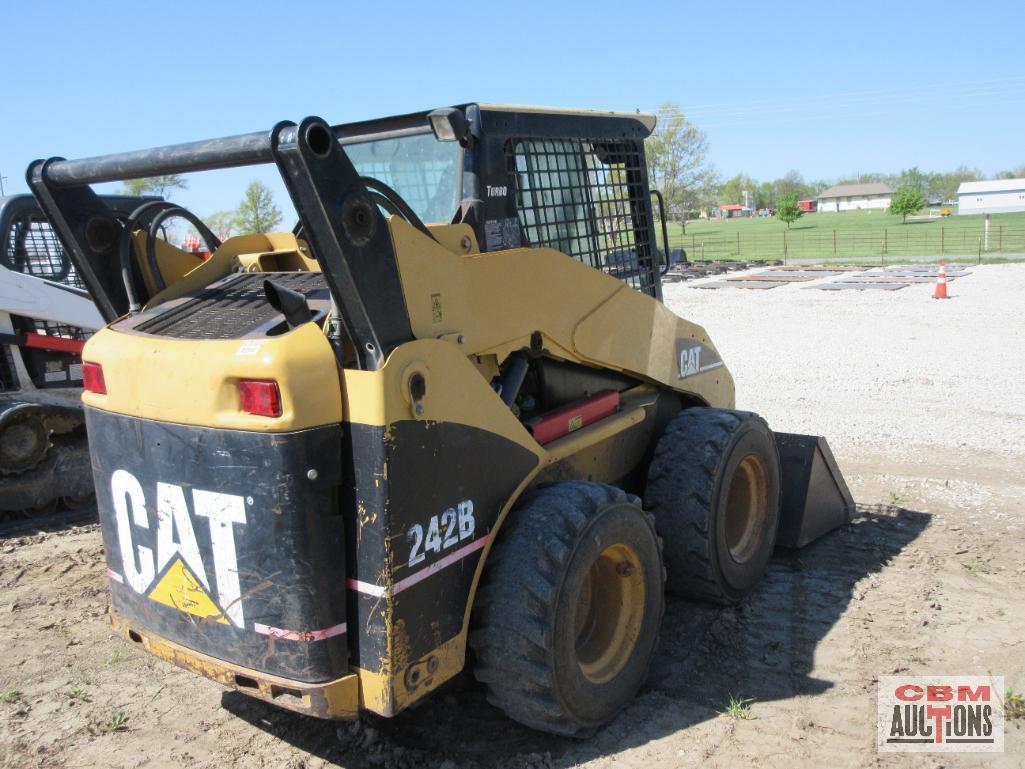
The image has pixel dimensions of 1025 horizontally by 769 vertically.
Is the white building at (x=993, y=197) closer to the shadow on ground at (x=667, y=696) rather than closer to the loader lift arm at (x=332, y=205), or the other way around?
the shadow on ground at (x=667, y=696)

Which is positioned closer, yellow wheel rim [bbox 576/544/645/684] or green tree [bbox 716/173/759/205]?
yellow wheel rim [bbox 576/544/645/684]

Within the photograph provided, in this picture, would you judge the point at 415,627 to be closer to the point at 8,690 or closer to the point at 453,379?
the point at 453,379

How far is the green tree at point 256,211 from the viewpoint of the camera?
4450cm

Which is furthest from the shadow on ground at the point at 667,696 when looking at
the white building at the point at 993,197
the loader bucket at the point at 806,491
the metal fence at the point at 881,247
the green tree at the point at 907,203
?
the white building at the point at 993,197

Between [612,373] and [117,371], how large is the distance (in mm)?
2379

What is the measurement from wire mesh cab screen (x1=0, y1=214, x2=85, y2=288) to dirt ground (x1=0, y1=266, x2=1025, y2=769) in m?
2.17

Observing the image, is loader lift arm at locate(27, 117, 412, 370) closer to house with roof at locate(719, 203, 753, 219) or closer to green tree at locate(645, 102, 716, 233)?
green tree at locate(645, 102, 716, 233)

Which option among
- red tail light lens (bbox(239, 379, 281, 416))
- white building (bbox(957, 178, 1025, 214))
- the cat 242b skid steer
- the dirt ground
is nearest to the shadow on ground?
the dirt ground

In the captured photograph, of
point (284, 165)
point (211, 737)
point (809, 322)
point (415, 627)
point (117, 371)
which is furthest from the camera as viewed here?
point (809, 322)

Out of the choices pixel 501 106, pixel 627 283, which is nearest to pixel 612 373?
pixel 627 283

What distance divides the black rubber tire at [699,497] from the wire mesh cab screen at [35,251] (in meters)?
5.16

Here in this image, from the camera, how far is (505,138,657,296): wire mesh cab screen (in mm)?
4242

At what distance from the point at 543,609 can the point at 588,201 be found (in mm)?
2349

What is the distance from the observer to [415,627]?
10.1 feet
